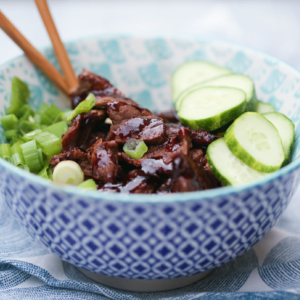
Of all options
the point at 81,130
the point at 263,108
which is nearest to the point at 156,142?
the point at 81,130

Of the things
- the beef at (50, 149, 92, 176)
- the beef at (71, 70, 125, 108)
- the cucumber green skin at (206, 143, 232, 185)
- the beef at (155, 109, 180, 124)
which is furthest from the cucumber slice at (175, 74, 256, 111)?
the beef at (50, 149, 92, 176)

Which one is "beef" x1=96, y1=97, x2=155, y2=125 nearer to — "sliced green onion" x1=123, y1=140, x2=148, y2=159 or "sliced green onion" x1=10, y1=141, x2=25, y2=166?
"sliced green onion" x1=123, y1=140, x2=148, y2=159

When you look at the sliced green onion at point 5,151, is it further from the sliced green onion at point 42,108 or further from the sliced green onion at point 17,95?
the sliced green onion at point 42,108

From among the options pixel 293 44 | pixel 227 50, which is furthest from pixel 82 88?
pixel 293 44

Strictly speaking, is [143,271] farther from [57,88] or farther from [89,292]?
[57,88]

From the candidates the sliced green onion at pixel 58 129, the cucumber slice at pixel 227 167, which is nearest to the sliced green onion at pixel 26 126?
the sliced green onion at pixel 58 129

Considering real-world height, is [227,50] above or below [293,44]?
above

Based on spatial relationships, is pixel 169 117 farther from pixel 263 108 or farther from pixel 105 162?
pixel 105 162

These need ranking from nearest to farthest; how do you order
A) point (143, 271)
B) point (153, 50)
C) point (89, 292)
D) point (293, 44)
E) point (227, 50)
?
point (143, 271) → point (89, 292) → point (227, 50) → point (153, 50) → point (293, 44)
